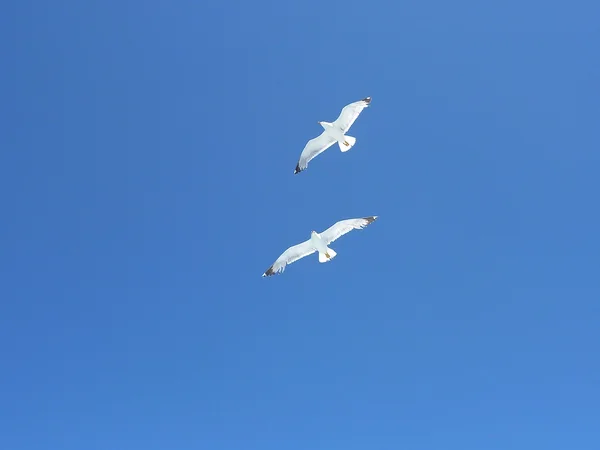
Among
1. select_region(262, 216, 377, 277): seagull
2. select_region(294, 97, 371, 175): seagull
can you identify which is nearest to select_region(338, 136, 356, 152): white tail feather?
select_region(294, 97, 371, 175): seagull

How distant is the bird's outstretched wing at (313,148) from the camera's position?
2920 centimetres

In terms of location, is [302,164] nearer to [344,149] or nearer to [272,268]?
[344,149]

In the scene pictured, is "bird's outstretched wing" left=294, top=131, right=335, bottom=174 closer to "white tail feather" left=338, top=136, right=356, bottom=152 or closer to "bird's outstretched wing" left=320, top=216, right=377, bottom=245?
"white tail feather" left=338, top=136, right=356, bottom=152

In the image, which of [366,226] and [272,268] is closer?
[366,226]

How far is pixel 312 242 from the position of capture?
30234mm

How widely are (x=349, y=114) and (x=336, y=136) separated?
48.8 inches

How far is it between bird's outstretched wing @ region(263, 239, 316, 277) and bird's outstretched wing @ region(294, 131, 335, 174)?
3565 mm

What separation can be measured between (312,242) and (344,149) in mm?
4335

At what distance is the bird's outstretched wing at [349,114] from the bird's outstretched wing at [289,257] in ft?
18.8

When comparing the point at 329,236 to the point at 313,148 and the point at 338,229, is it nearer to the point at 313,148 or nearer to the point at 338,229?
the point at 338,229

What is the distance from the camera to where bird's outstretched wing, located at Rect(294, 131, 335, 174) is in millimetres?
29203

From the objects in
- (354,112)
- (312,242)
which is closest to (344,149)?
(354,112)

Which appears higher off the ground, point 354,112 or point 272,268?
point 354,112

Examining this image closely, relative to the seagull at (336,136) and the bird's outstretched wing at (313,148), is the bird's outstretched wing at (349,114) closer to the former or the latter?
the seagull at (336,136)
